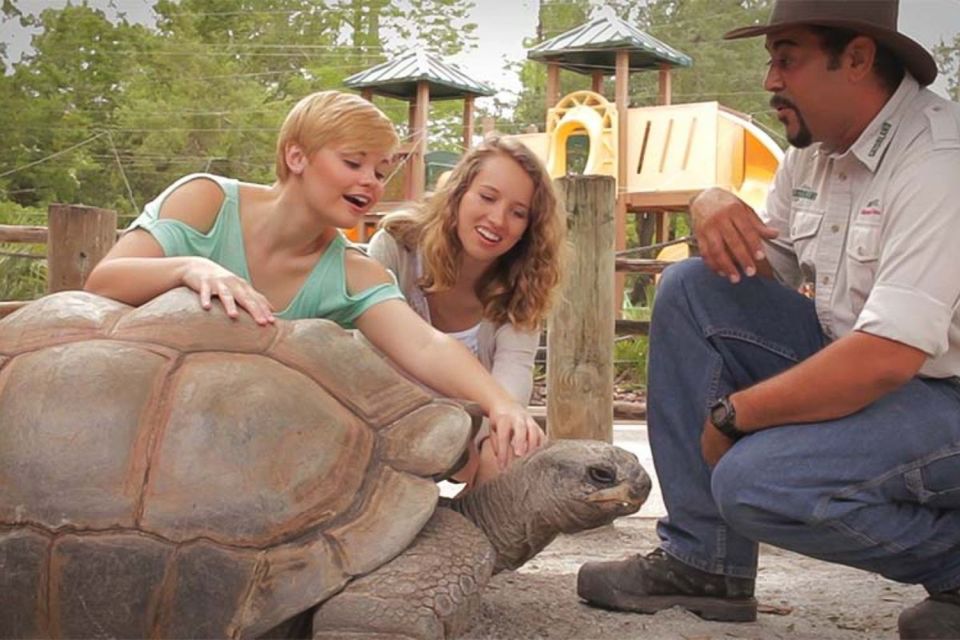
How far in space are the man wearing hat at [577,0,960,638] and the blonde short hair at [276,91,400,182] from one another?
0.83 meters

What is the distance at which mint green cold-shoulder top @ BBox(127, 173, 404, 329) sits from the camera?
2676 mm

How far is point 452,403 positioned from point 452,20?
18011 millimetres

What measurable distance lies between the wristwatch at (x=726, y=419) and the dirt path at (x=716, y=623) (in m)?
0.47

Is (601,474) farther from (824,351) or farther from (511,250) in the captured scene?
(511,250)

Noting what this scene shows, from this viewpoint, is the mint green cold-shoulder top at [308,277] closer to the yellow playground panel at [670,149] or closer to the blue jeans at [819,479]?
the blue jeans at [819,479]

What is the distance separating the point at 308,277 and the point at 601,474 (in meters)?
0.92

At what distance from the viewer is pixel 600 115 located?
12484 mm

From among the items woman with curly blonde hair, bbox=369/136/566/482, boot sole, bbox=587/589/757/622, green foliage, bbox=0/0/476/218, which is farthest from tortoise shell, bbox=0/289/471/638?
green foliage, bbox=0/0/476/218

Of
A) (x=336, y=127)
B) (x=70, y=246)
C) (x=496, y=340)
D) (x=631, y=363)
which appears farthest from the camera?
(x=631, y=363)

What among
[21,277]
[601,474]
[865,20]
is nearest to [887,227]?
[865,20]

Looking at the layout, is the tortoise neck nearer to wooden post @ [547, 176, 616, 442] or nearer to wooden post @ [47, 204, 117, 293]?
wooden post @ [547, 176, 616, 442]

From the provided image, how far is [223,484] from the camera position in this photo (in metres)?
2.03

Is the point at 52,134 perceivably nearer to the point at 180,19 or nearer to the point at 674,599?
the point at 180,19

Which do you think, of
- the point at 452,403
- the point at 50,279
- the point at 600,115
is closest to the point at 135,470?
the point at 452,403
